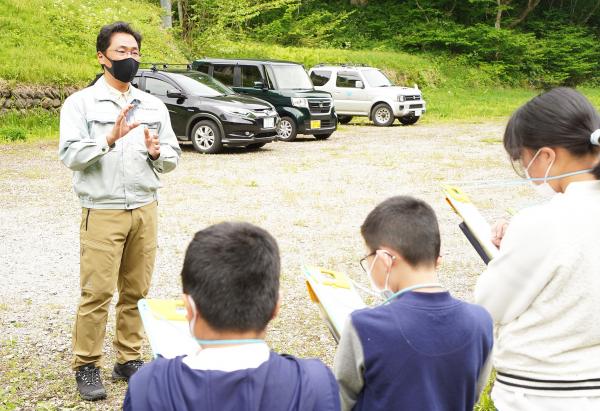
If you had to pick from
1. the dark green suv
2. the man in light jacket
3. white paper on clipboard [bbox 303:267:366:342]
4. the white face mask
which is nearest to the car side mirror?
the dark green suv

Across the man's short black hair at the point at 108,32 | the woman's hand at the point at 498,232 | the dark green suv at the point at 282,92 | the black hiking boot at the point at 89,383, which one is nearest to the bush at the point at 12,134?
the dark green suv at the point at 282,92

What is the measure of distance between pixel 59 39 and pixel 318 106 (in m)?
8.17

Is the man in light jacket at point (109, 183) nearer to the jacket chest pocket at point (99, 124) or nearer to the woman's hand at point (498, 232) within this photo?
the jacket chest pocket at point (99, 124)

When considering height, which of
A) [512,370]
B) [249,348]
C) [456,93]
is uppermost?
[249,348]

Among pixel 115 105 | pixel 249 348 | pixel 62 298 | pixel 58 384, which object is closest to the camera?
pixel 249 348

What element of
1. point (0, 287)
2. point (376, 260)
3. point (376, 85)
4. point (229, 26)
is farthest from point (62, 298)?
point (229, 26)

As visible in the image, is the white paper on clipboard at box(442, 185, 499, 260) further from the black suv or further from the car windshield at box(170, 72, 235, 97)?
the car windshield at box(170, 72, 235, 97)

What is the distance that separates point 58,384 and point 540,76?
3832cm

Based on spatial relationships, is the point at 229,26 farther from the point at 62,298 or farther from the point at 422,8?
the point at 62,298

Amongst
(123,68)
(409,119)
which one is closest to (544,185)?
(123,68)

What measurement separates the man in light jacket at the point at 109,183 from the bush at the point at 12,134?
1177cm

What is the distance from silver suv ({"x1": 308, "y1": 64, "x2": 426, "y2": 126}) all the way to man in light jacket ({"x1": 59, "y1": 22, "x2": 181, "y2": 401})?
16.7 m

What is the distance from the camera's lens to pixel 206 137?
13703 millimetres

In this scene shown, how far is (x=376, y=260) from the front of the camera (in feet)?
6.74
